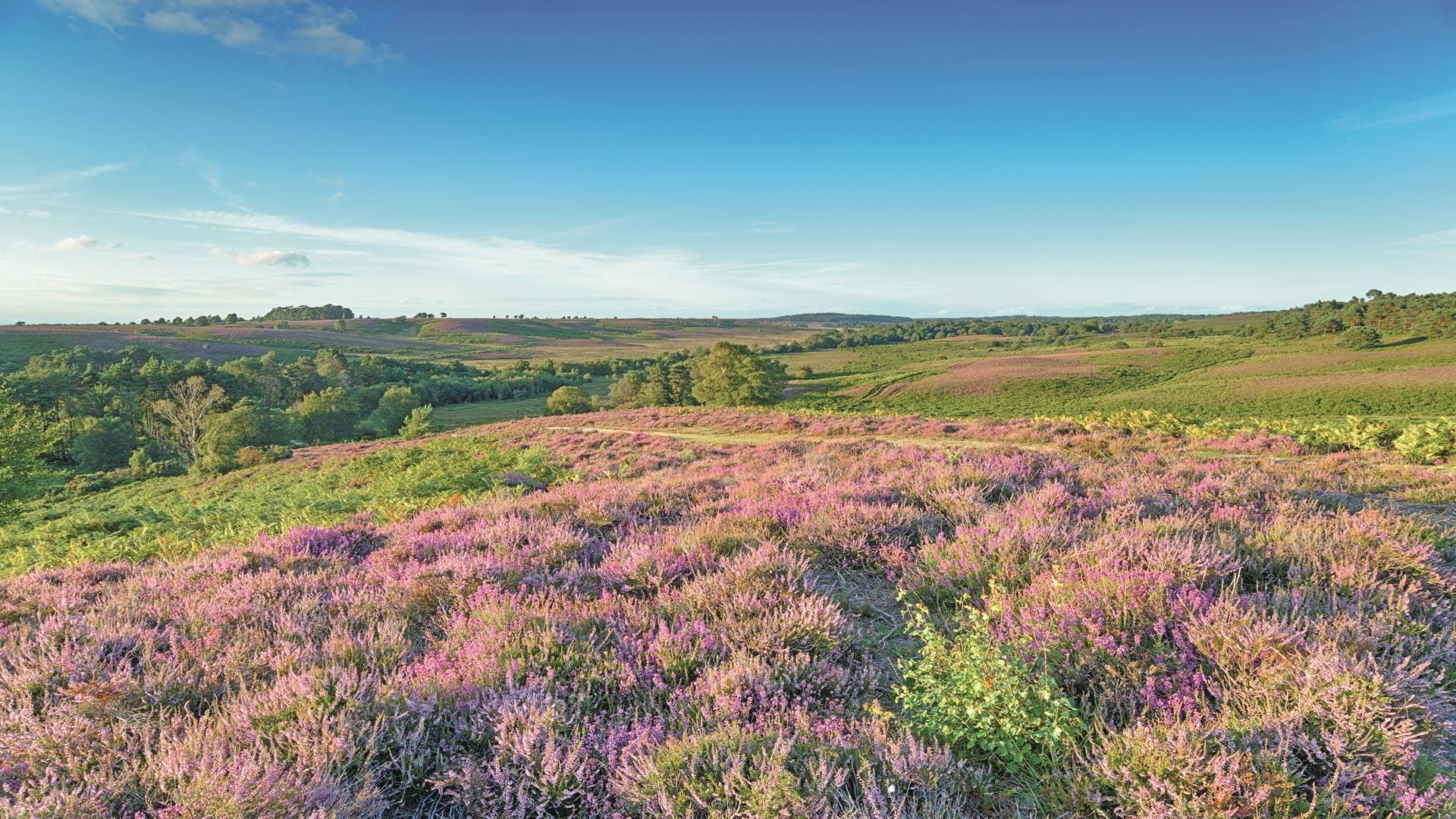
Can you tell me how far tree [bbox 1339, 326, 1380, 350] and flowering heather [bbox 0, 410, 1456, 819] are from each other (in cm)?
12803


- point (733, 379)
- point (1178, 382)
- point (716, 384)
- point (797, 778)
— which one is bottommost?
point (1178, 382)

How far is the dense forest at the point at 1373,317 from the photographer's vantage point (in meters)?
98.6

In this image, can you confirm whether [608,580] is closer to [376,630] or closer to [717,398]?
[376,630]

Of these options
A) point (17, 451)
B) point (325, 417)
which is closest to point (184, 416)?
point (325, 417)

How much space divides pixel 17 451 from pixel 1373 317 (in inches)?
6925

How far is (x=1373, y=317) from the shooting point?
366ft

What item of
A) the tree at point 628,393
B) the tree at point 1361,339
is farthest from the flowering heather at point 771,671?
the tree at point 1361,339

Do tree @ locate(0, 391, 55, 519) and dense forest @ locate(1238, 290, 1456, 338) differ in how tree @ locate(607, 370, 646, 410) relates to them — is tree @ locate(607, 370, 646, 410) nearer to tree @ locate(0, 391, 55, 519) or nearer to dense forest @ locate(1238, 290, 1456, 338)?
tree @ locate(0, 391, 55, 519)

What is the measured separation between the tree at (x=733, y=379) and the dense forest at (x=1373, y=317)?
357 feet

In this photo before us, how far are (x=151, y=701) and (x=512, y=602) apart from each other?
6.95ft

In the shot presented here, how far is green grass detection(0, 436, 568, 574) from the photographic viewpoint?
32.6 ft

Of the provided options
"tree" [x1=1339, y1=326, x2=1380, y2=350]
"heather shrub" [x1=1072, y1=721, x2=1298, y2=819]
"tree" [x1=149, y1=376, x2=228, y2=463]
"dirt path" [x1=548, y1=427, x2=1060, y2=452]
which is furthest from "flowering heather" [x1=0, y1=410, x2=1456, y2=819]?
"tree" [x1=1339, y1=326, x2=1380, y2=350]

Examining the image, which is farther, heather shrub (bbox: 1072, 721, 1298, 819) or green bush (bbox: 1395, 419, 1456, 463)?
green bush (bbox: 1395, 419, 1456, 463)

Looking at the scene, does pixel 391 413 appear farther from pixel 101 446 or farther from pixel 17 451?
pixel 17 451
